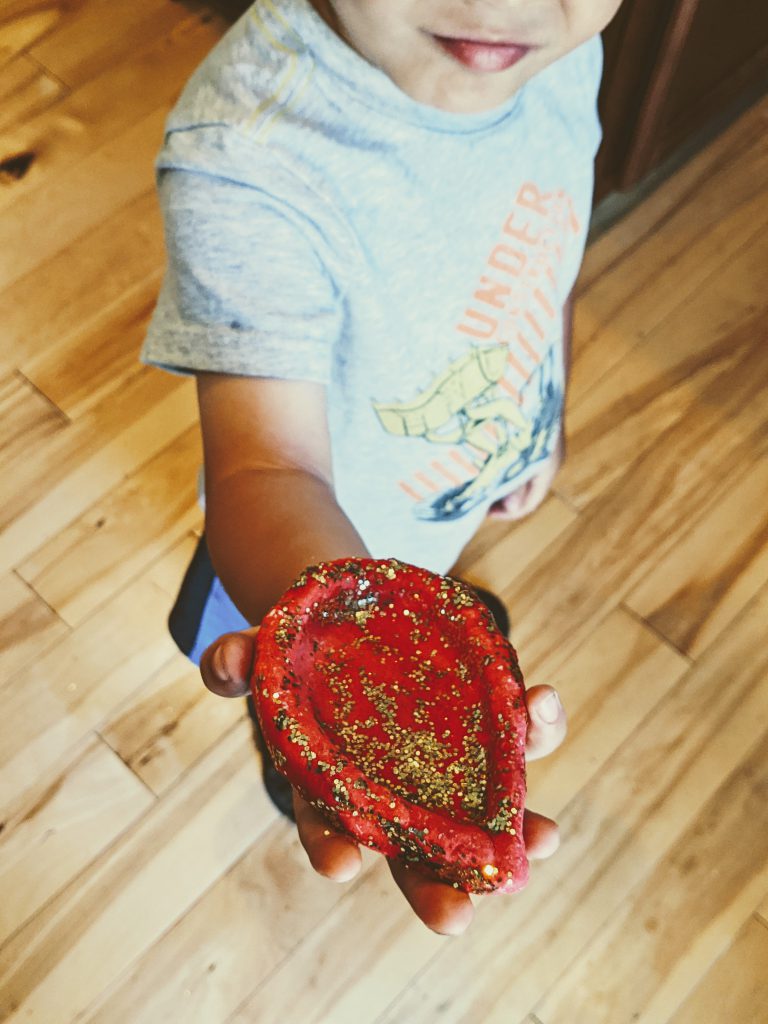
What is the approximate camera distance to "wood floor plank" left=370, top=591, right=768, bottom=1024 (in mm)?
1098

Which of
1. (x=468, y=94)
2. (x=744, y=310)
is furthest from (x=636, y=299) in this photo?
(x=468, y=94)

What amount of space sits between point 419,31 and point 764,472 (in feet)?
3.53

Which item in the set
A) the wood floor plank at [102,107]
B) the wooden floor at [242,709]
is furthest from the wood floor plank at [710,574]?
the wood floor plank at [102,107]

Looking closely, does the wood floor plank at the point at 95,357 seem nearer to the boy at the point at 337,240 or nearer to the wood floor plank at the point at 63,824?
the wood floor plank at the point at 63,824

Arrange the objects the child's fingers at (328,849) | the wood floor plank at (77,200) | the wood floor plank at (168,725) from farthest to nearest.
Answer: the wood floor plank at (77,200) → the wood floor plank at (168,725) → the child's fingers at (328,849)

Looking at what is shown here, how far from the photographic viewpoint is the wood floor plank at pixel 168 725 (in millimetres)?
1196

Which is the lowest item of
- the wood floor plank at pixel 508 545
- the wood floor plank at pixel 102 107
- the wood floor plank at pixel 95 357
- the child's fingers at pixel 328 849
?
the wood floor plank at pixel 508 545

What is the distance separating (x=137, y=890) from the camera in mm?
1139

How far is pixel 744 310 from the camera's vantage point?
152cm

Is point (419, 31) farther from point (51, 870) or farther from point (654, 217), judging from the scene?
point (654, 217)

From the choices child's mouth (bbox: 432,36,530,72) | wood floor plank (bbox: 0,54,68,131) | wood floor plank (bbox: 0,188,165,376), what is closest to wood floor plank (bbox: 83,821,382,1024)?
wood floor plank (bbox: 0,188,165,376)

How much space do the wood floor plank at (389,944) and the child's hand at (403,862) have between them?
2.35ft

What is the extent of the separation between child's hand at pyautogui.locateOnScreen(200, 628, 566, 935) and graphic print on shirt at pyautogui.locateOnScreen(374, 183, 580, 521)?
0.32 metres

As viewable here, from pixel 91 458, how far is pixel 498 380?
0.82 meters
